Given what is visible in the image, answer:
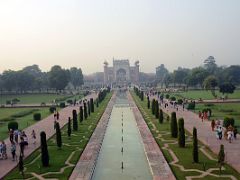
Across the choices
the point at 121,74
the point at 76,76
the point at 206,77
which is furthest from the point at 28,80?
the point at 121,74

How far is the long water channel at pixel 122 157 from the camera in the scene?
14445mm

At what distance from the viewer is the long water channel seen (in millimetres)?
14445

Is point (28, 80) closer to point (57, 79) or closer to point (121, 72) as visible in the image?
point (57, 79)

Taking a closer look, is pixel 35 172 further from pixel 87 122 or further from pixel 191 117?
pixel 191 117

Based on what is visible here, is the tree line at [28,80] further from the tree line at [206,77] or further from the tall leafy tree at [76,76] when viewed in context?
the tree line at [206,77]

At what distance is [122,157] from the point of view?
17516 millimetres

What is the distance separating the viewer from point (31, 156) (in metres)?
17.8

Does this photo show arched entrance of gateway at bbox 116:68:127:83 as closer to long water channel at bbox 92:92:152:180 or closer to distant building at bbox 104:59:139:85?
distant building at bbox 104:59:139:85

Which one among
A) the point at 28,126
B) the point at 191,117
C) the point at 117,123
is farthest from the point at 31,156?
the point at 191,117

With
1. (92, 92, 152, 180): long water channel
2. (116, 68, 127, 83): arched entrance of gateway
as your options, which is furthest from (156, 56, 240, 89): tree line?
(116, 68, 127, 83): arched entrance of gateway

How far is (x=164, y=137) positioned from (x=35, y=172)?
363 inches

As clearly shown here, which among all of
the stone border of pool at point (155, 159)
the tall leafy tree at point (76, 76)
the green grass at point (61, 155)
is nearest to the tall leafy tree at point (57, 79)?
the tall leafy tree at point (76, 76)

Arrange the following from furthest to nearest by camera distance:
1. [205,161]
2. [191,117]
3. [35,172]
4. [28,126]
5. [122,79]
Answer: [122,79]
[191,117]
[28,126]
[205,161]
[35,172]

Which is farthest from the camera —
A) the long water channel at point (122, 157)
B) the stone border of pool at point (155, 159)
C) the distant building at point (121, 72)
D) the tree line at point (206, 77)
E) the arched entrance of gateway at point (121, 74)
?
the distant building at point (121, 72)
